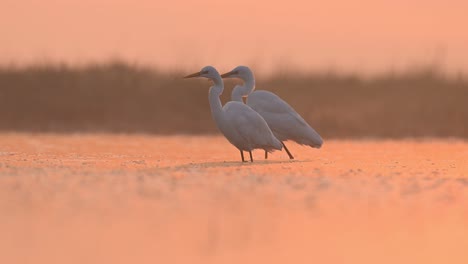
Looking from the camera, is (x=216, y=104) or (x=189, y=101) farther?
(x=189, y=101)

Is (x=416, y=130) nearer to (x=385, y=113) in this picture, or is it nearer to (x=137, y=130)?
(x=385, y=113)

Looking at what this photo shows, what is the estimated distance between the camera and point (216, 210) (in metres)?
6.71

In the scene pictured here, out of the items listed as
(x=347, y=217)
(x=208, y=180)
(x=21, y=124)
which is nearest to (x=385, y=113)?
(x=21, y=124)

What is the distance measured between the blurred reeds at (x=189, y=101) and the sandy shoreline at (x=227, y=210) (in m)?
7.47

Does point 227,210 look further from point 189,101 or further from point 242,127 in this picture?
point 189,101

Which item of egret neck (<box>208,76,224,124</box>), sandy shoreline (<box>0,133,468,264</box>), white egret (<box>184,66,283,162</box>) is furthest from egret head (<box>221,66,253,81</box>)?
white egret (<box>184,66,283,162</box>)

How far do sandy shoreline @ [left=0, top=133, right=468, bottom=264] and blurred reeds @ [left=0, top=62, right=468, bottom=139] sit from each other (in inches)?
294

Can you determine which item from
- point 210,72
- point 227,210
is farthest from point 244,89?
point 227,210

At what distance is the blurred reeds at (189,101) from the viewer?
63.3 feet

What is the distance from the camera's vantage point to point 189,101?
66.9 feet

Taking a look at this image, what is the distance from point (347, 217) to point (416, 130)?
13.4 metres

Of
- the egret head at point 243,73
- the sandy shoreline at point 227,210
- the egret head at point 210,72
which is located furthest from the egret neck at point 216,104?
the egret head at point 243,73

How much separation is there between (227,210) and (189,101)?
→ 541 inches

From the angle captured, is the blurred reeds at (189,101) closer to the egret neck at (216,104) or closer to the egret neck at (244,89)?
the egret neck at (244,89)
